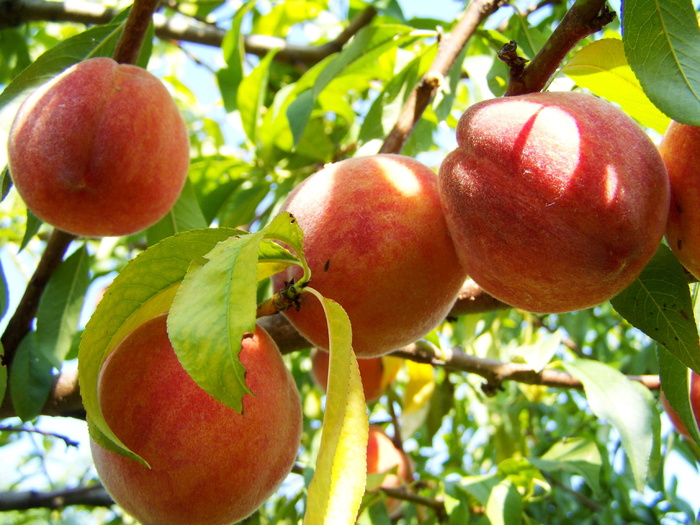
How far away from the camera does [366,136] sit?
1.66m

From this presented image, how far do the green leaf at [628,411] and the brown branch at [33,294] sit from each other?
50.4 inches

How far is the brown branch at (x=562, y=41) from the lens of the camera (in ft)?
2.73

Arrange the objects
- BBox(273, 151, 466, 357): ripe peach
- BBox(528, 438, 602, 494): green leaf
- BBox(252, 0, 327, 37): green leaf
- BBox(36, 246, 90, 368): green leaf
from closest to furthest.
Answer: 1. BBox(273, 151, 466, 357): ripe peach
2. BBox(36, 246, 90, 368): green leaf
3. BBox(528, 438, 602, 494): green leaf
4. BBox(252, 0, 327, 37): green leaf

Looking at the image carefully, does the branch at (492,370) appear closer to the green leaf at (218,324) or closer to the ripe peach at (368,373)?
the ripe peach at (368,373)

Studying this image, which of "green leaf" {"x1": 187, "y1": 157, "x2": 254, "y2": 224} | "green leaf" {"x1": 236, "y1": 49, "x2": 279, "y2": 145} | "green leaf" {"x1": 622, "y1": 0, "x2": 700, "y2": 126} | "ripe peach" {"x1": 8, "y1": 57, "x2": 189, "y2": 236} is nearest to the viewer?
"green leaf" {"x1": 622, "y1": 0, "x2": 700, "y2": 126}

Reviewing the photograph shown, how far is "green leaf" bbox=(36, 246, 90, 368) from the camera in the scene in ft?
4.93

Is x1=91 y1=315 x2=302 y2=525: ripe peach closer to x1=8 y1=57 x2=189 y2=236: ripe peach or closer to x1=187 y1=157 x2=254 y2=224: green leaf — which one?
x1=8 y1=57 x2=189 y2=236: ripe peach

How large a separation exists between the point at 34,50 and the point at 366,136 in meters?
2.08

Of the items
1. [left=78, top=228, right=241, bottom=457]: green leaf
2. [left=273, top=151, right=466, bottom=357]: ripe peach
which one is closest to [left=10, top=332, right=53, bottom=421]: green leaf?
[left=78, top=228, right=241, bottom=457]: green leaf

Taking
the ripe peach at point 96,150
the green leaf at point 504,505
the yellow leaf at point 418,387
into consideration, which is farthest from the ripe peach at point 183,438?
the yellow leaf at point 418,387

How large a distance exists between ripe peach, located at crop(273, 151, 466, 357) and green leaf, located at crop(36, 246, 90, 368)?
0.73 meters

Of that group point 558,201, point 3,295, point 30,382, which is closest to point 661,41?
point 558,201

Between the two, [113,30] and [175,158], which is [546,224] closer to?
[175,158]

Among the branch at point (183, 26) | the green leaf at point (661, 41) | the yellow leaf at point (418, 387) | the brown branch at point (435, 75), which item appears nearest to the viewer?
the green leaf at point (661, 41)
